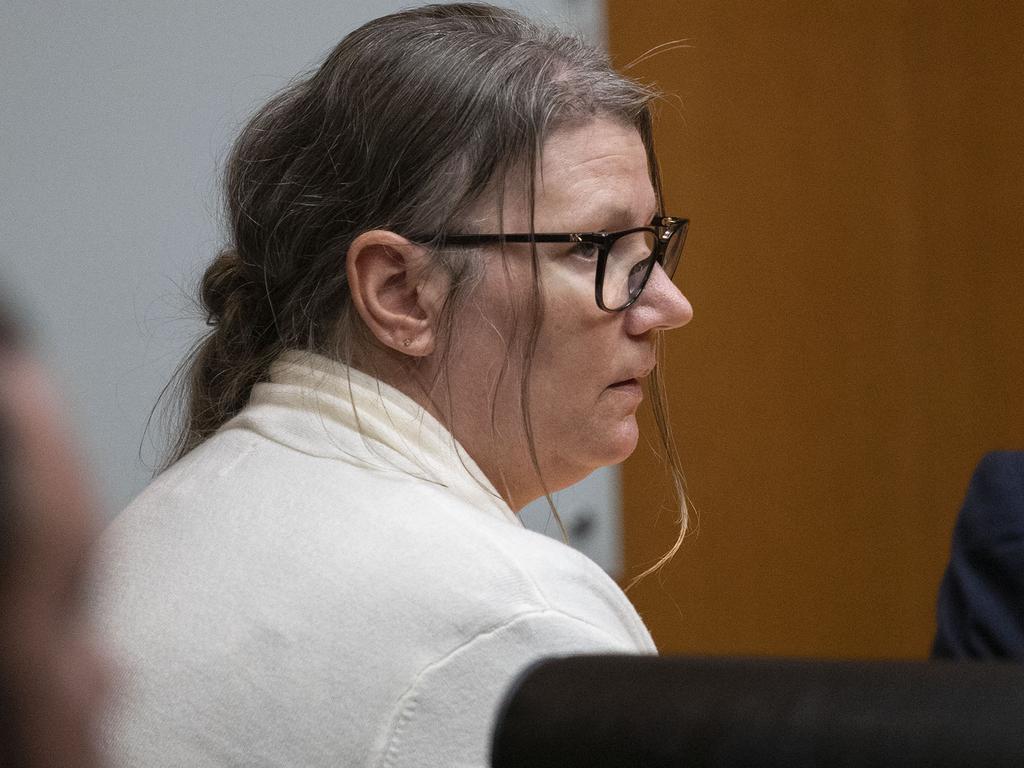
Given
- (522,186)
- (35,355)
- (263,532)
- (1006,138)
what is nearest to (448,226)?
(522,186)

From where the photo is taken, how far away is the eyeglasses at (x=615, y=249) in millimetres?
1183

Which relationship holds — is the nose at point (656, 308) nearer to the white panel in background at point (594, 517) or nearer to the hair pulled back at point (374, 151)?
the hair pulled back at point (374, 151)

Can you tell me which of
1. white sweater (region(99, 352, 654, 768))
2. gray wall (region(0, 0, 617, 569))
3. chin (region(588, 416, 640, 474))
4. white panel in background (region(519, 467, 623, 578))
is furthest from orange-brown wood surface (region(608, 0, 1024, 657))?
white sweater (region(99, 352, 654, 768))

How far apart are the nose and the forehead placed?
0.06 meters

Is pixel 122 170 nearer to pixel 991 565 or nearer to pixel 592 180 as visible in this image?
pixel 592 180

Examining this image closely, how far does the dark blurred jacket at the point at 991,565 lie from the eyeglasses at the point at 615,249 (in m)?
0.42

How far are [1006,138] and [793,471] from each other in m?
0.91

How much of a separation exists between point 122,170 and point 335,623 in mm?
1100

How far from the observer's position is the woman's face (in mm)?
1189

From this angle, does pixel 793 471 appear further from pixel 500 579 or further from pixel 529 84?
pixel 500 579

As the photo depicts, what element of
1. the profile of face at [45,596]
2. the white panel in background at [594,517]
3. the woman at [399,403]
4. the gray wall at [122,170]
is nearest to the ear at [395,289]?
the woman at [399,403]

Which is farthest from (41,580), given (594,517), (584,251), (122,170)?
(594,517)

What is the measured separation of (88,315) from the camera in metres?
1.77

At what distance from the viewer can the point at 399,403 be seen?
44.6 inches
